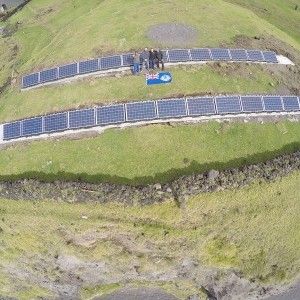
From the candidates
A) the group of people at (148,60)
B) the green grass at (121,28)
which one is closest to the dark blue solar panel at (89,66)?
the green grass at (121,28)

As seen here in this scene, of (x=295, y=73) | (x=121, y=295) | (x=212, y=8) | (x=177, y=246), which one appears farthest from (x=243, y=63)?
(x=121, y=295)

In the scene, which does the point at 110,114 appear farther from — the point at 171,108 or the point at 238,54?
the point at 238,54

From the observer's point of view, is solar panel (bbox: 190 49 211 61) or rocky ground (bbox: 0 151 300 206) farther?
solar panel (bbox: 190 49 211 61)

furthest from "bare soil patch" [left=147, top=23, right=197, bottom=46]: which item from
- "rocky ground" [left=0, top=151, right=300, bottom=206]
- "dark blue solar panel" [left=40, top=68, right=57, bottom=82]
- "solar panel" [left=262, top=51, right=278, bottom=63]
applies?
"rocky ground" [left=0, top=151, right=300, bottom=206]

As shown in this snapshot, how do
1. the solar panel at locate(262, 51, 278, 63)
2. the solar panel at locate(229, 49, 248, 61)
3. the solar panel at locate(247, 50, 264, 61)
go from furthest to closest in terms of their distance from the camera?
the solar panel at locate(262, 51, 278, 63) < the solar panel at locate(247, 50, 264, 61) < the solar panel at locate(229, 49, 248, 61)

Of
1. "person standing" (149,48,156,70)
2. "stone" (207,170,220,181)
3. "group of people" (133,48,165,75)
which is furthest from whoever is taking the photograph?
"group of people" (133,48,165,75)

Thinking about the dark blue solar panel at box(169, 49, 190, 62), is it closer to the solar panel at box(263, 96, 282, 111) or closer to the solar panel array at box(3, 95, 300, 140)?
the solar panel array at box(3, 95, 300, 140)
